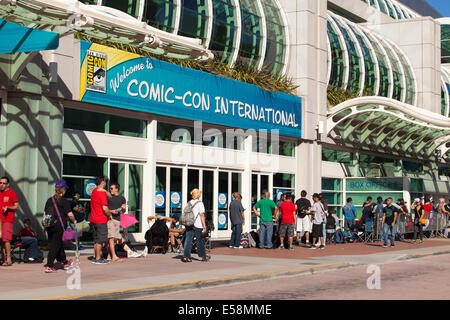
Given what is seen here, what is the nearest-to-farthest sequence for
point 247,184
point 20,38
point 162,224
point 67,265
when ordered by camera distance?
point 67,265 < point 20,38 < point 162,224 < point 247,184

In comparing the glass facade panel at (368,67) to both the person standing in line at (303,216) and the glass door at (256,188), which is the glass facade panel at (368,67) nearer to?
the glass door at (256,188)

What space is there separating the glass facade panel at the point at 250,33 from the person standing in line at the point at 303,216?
19.2 ft

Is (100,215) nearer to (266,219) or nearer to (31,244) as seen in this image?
(31,244)

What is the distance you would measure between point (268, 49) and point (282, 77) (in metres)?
1.22

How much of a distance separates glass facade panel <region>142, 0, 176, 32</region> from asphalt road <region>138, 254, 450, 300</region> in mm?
10242

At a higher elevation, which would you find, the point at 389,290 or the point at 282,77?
the point at 282,77

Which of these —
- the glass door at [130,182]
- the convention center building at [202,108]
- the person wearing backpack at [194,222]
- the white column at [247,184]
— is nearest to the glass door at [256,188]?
the convention center building at [202,108]

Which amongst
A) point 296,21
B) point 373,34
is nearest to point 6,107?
point 296,21

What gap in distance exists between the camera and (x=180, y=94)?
22.6 meters

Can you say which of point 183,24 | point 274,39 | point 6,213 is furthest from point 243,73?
point 6,213

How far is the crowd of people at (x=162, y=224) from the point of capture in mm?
14469

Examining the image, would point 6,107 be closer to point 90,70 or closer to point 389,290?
point 90,70

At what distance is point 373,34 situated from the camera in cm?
3994

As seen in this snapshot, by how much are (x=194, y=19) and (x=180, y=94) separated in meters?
3.16
